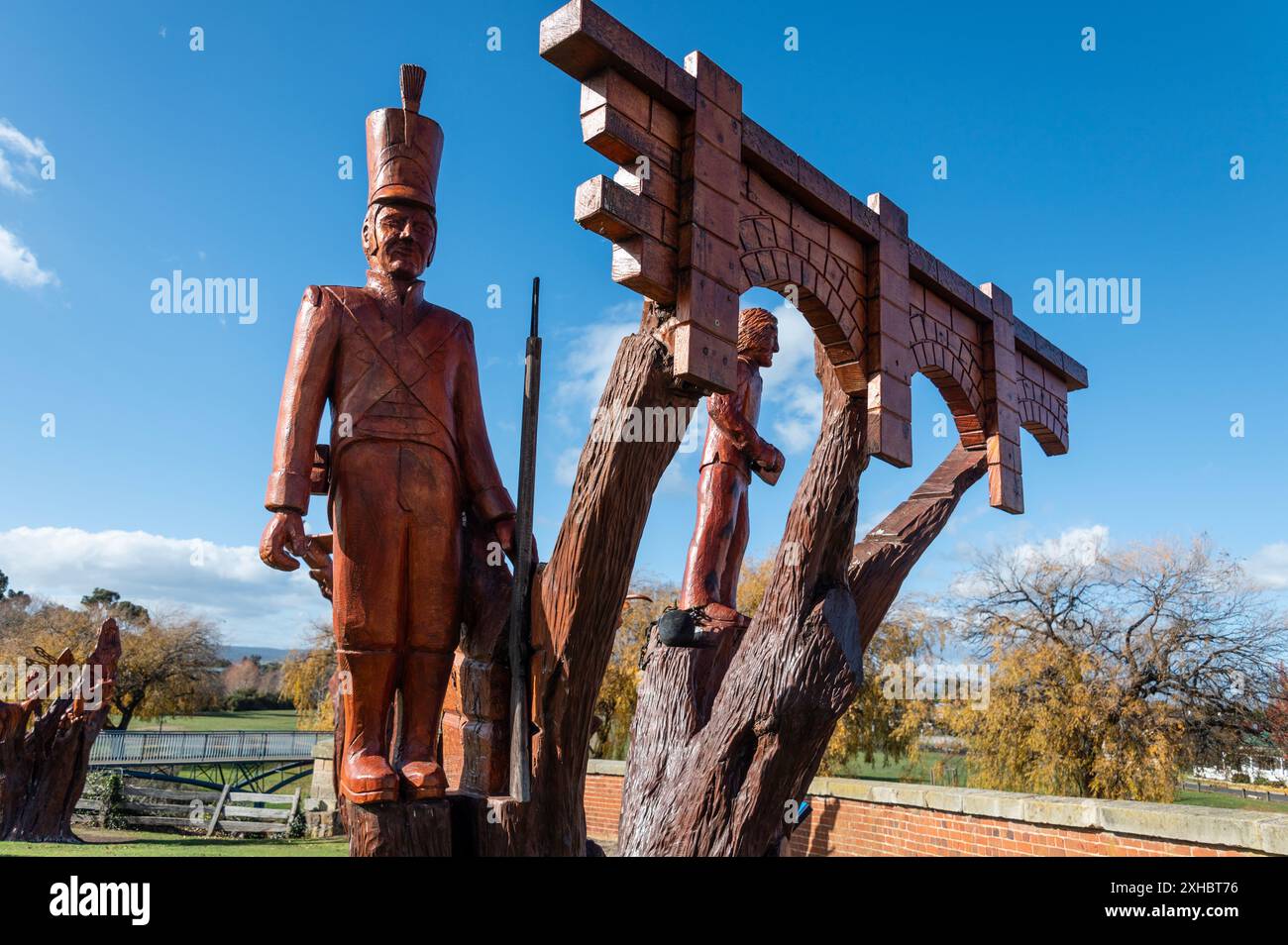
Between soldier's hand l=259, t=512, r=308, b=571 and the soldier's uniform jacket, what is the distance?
0.04 m

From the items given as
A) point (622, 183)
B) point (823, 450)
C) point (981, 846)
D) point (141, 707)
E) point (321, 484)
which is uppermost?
point (622, 183)

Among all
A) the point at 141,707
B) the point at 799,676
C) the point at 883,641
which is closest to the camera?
the point at 799,676

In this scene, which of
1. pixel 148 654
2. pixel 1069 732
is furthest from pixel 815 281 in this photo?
pixel 148 654

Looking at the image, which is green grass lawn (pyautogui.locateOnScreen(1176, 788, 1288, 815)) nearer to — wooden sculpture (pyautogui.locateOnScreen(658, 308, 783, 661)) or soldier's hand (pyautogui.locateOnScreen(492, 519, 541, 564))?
wooden sculpture (pyautogui.locateOnScreen(658, 308, 783, 661))

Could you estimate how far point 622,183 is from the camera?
3186mm

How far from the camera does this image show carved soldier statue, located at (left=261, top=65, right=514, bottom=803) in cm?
279

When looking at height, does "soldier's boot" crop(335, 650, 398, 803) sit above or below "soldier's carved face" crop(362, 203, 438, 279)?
below

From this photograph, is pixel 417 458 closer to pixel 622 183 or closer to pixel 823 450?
pixel 622 183

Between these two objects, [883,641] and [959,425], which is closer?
[959,425]

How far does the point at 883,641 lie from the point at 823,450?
42.9ft

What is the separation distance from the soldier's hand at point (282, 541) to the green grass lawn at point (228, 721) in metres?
30.9

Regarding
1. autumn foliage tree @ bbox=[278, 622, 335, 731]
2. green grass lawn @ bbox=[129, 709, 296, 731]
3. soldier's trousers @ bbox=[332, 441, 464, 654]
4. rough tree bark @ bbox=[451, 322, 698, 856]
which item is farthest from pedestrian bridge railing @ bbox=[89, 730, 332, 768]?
soldier's trousers @ bbox=[332, 441, 464, 654]
